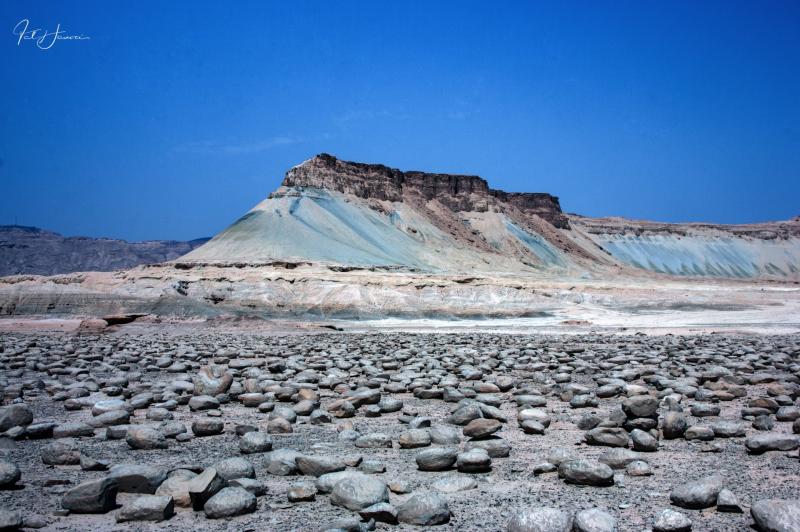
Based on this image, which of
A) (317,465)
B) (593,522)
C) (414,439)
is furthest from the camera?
(414,439)

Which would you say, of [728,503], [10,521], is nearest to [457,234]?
[728,503]

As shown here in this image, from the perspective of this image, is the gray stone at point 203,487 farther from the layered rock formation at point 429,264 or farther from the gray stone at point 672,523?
the layered rock formation at point 429,264

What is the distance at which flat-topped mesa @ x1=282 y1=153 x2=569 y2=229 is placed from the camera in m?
78.5

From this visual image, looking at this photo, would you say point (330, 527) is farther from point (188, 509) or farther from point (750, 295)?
point (750, 295)

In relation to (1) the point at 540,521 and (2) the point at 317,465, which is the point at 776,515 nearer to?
(1) the point at 540,521

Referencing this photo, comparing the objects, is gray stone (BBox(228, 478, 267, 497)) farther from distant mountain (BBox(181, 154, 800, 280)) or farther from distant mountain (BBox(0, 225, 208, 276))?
distant mountain (BBox(0, 225, 208, 276))

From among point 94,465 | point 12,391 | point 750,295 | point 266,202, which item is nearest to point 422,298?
point 750,295

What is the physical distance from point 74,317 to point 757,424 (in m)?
29.2

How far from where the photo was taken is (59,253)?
4697 inches

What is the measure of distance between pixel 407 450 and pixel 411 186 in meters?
88.1

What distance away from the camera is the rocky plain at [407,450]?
137 inches

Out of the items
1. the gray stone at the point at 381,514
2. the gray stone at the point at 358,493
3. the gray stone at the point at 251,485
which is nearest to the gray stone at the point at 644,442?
the gray stone at the point at 358,493

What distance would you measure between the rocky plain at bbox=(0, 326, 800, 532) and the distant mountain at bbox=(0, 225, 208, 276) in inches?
4543

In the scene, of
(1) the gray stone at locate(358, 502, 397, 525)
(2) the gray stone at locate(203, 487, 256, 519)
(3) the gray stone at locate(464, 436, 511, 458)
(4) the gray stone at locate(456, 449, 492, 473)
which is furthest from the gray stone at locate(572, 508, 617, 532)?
(2) the gray stone at locate(203, 487, 256, 519)
